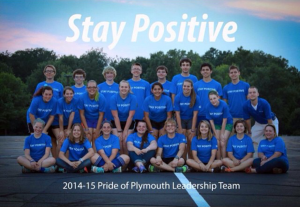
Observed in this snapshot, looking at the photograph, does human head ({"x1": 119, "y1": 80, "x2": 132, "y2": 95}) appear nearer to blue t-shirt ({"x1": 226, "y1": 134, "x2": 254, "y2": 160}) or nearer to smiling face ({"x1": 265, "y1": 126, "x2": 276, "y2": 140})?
blue t-shirt ({"x1": 226, "y1": 134, "x2": 254, "y2": 160})

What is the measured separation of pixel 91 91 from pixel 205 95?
9.40 feet

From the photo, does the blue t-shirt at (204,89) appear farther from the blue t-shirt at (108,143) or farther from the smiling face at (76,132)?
the smiling face at (76,132)

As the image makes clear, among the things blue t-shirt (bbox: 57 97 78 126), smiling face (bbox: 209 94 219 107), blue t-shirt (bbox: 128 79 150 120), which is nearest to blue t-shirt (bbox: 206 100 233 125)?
smiling face (bbox: 209 94 219 107)

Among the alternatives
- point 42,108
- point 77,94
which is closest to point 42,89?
point 42,108

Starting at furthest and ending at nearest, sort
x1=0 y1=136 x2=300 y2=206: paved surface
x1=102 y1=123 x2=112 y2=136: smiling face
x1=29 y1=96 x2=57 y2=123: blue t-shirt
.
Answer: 1. x1=29 y1=96 x2=57 y2=123: blue t-shirt
2. x1=102 y1=123 x2=112 y2=136: smiling face
3. x1=0 y1=136 x2=300 y2=206: paved surface

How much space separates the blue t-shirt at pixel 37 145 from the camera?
10.3 meters

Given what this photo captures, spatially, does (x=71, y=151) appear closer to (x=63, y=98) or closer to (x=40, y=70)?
(x=63, y=98)

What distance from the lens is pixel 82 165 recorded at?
1012cm

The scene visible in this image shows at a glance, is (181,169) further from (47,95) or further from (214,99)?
(47,95)

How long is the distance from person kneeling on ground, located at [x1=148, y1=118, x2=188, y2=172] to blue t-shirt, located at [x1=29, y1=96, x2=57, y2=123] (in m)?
2.71

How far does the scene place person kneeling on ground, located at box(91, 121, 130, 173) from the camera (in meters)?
10.2

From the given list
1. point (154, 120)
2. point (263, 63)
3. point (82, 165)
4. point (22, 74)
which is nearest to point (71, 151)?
point (82, 165)

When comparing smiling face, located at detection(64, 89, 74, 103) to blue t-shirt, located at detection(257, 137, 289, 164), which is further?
smiling face, located at detection(64, 89, 74, 103)

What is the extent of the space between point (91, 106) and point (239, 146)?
3.61 metres
